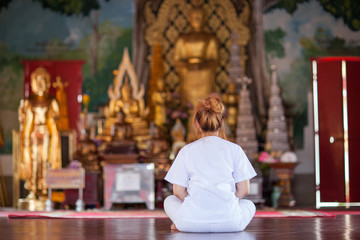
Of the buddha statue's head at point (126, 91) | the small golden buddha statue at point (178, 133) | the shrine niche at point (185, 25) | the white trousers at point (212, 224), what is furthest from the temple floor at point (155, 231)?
the shrine niche at point (185, 25)

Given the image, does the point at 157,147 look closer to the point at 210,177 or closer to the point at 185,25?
the point at 185,25

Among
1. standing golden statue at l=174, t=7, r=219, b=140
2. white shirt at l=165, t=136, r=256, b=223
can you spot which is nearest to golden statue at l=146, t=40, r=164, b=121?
standing golden statue at l=174, t=7, r=219, b=140

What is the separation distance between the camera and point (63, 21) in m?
9.76

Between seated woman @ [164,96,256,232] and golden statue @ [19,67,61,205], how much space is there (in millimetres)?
4620

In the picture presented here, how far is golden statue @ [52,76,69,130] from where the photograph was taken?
9.26 metres

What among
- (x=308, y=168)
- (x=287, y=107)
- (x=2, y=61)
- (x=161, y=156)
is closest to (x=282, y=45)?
(x=287, y=107)

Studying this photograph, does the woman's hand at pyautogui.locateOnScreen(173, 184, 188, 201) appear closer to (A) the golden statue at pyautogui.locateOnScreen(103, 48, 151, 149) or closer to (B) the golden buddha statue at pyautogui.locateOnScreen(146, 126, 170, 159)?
(B) the golden buddha statue at pyautogui.locateOnScreen(146, 126, 170, 159)

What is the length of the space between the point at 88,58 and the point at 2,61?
1246 mm

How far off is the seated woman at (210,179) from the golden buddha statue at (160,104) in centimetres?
530

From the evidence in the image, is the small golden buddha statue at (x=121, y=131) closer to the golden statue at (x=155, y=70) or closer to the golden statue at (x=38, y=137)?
the golden statue at (x=38, y=137)

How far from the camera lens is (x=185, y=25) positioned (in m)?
10.0

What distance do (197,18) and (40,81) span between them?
2.50 m

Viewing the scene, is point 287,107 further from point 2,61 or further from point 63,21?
point 2,61

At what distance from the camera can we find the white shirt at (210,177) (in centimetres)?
370
